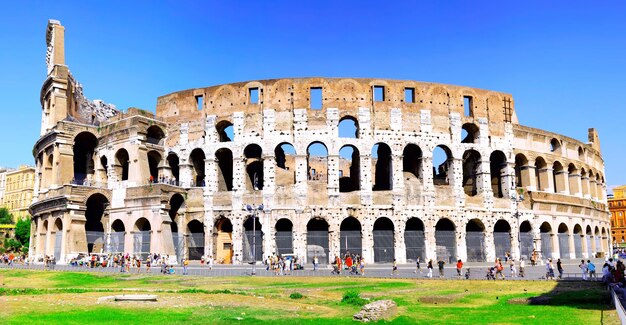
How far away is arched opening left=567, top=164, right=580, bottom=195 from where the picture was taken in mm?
47688

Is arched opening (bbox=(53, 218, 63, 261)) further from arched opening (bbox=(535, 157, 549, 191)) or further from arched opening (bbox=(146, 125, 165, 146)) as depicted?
arched opening (bbox=(535, 157, 549, 191))

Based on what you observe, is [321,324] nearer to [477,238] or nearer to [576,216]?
[477,238]

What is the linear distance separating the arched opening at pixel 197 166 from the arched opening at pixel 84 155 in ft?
28.9

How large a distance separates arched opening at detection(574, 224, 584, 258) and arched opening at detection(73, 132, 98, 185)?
40.2 m

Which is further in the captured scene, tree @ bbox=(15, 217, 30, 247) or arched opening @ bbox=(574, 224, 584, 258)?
tree @ bbox=(15, 217, 30, 247)

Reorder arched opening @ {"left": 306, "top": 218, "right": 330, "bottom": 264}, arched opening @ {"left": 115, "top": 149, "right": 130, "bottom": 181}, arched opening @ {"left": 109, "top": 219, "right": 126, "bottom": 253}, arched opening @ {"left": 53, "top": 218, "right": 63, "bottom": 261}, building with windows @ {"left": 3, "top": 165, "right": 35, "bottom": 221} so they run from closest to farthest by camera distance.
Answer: arched opening @ {"left": 306, "top": 218, "right": 330, "bottom": 264}, arched opening @ {"left": 53, "top": 218, "right": 63, "bottom": 261}, arched opening @ {"left": 109, "top": 219, "right": 126, "bottom": 253}, arched opening @ {"left": 115, "top": 149, "right": 130, "bottom": 181}, building with windows @ {"left": 3, "top": 165, "right": 35, "bottom": 221}

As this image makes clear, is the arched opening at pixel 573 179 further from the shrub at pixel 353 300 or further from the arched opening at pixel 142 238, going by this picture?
the shrub at pixel 353 300

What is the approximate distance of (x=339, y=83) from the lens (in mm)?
39438

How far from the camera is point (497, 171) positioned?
144 feet

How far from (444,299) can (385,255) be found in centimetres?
2084

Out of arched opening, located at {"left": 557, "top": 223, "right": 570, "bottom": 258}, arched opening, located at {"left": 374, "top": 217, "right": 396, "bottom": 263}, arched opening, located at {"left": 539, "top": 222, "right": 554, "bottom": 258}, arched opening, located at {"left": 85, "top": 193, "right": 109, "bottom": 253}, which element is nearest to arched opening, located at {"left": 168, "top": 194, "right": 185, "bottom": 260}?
arched opening, located at {"left": 85, "top": 193, "right": 109, "bottom": 253}

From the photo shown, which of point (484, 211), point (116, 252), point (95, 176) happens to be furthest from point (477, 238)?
point (95, 176)

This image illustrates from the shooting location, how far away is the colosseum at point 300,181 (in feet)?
125

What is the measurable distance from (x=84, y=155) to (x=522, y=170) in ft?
118
